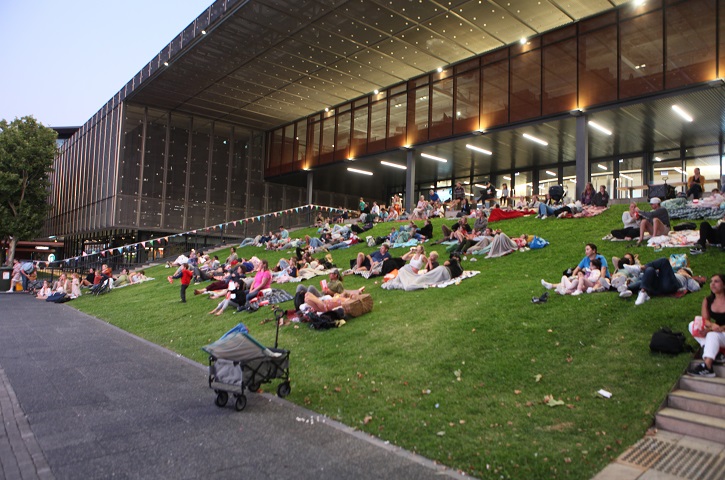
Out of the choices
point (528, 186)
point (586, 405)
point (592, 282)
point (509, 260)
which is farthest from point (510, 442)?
point (528, 186)

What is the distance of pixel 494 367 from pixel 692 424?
95.5 inches

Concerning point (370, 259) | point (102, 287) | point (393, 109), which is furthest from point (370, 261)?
point (393, 109)

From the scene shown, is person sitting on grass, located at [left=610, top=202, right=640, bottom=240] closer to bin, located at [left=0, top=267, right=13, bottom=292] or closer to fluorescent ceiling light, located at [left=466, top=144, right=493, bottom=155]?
fluorescent ceiling light, located at [left=466, top=144, right=493, bottom=155]

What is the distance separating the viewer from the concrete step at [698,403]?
17.8 ft

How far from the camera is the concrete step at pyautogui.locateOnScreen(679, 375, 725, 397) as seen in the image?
575 centimetres

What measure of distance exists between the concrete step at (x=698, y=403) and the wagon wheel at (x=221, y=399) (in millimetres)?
5434

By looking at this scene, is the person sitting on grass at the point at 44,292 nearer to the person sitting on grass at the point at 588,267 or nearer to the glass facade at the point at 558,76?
the glass facade at the point at 558,76

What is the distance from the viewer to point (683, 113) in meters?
22.0

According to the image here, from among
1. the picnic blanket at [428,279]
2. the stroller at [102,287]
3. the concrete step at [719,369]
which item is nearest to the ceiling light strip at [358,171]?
the stroller at [102,287]

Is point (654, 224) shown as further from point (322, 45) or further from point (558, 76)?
point (322, 45)

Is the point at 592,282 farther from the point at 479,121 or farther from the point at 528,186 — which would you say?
the point at 528,186

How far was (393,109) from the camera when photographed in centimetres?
3147

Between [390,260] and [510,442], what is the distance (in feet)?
Answer: 33.4

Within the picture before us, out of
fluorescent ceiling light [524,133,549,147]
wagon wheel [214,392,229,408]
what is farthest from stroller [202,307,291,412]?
fluorescent ceiling light [524,133,549,147]
